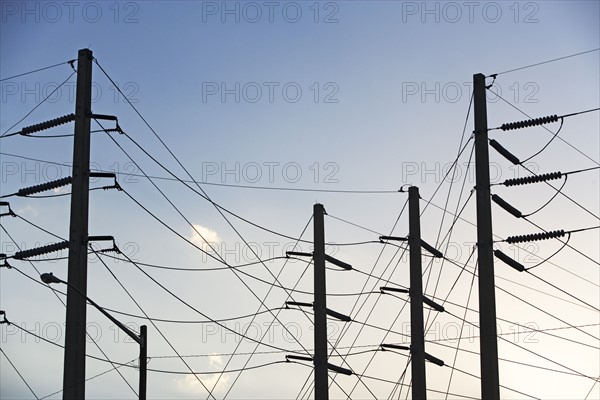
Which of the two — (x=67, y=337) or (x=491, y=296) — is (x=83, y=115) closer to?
(x=67, y=337)

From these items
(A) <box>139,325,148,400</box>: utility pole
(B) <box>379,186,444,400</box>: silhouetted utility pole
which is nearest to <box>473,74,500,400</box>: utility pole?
(A) <box>139,325,148,400</box>: utility pole

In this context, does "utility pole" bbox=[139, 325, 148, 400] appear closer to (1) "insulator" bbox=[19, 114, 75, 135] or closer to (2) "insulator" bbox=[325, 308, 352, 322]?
(1) "insulator" bbox=[19, 114, 75, 135]

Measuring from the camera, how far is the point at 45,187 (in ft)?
104

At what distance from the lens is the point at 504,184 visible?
32.2 metres

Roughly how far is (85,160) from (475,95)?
10.2 meters

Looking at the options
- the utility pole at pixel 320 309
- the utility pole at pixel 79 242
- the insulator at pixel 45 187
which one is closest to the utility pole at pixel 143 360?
the utility pole at pixel 79 242

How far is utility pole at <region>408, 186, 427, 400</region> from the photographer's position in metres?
40.4

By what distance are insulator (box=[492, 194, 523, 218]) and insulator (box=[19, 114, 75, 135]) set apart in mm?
11236

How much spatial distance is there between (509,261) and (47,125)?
41.9ft

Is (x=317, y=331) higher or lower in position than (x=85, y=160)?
lower

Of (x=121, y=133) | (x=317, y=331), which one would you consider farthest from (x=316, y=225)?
(x=121, y=133)

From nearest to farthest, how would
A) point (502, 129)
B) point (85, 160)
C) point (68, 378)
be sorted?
point (68, 378) < point (85, 160) < point (502, 129)

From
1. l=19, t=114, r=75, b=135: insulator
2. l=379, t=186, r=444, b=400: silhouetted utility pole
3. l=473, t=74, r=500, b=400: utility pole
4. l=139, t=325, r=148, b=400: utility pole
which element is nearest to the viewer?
l=473, t=74, r=500, b=400: utility pole

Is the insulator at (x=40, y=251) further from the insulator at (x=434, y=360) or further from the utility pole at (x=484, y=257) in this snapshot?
the insulator at (x=434, y=360)
